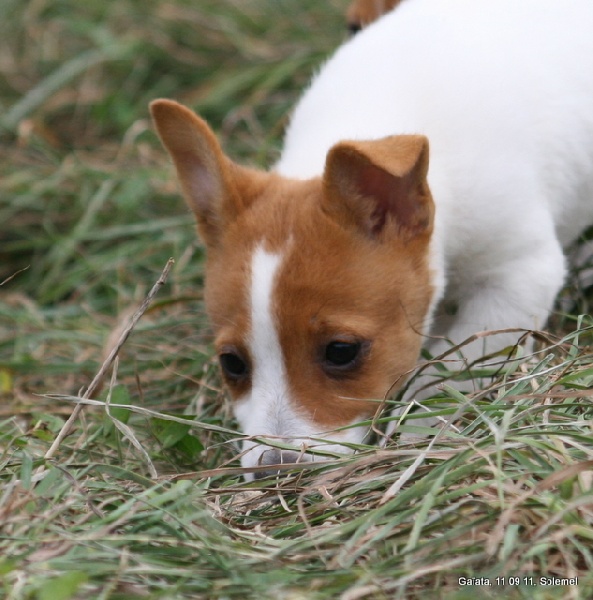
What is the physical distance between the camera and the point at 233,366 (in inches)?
168

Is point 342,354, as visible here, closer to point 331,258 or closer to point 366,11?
point 331,258

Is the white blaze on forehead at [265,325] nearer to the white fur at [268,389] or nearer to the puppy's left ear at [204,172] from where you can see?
the white fur at [268,389]

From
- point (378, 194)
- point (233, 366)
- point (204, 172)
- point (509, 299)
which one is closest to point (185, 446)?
point (233, 366)

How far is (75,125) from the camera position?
8305 mm

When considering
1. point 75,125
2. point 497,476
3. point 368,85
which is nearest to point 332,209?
point 368,85

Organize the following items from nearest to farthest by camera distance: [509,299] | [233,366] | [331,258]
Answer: [331,258], [233,366], [509,299]

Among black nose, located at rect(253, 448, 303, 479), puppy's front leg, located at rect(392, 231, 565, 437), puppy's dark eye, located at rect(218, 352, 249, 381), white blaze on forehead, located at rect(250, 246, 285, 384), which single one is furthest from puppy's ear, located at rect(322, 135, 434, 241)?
black nose, located at rect(253, 448, 303, 479)

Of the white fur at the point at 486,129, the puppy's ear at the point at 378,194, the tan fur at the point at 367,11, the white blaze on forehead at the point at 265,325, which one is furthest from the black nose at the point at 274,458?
the tan fur at the point at 367,11

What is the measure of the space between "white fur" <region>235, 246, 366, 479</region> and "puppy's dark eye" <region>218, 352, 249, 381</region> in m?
0.11

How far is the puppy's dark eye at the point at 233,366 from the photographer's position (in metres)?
4.21

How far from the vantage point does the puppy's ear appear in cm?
399

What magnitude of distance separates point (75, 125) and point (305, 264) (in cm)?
478

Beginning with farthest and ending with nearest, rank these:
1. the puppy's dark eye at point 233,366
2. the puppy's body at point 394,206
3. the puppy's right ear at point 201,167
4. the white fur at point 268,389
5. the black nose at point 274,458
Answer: the puppy's right ear at point 201,167, the puppy's dark eye at point 233,366, the puppy's body at point 394,206, the white fur at point 268,389, the black nose at point 274,458

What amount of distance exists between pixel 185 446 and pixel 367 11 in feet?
10.6
